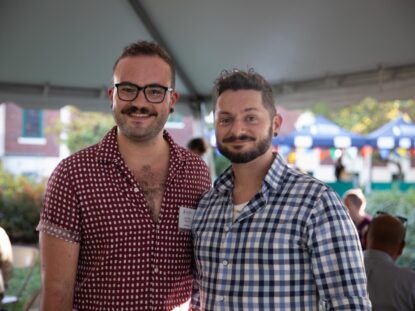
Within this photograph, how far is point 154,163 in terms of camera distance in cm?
205

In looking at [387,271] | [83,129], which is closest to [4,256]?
[387,271]

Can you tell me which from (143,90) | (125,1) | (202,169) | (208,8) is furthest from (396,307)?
(125,1)

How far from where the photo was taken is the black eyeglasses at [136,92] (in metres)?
1.91

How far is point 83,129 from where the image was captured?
728 inches

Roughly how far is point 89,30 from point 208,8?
114 centimetres

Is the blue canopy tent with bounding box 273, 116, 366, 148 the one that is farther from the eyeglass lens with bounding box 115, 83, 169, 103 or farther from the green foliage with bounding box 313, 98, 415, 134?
the eyeglass lens with bounding box 115, 83, 169, 103

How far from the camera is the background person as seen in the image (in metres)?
1.57

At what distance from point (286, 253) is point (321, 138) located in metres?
7.97

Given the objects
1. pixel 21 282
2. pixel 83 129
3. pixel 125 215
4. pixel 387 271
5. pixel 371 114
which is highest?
pixel 371 114

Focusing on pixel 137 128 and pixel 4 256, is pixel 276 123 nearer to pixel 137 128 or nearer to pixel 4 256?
pixel 137 128

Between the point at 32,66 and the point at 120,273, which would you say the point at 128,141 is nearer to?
the point at 120,273

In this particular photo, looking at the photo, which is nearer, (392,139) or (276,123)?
(276,123)

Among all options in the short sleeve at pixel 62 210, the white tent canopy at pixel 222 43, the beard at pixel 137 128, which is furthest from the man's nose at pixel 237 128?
the white tent canopy at pixel 222 43

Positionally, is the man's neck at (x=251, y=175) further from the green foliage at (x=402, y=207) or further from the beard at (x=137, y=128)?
the green foliage at (x=402, y=207)
